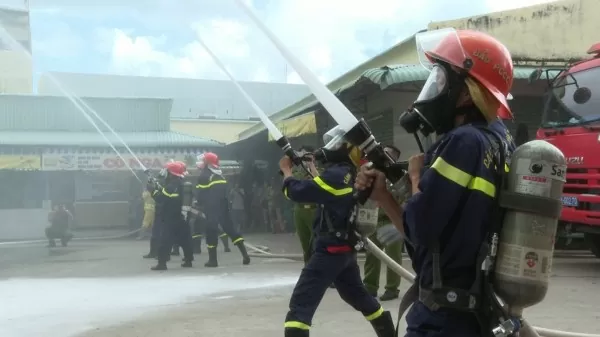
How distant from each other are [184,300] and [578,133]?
17.5 feet

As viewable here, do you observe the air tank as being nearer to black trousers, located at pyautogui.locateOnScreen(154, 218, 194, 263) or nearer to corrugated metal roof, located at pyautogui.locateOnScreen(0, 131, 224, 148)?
black trousers, located at pyautogui.locateOnScreen(154, 218, 194, 263)

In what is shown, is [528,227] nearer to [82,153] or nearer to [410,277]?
[410,277]

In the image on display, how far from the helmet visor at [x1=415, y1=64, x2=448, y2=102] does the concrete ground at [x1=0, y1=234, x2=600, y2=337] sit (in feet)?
11.7

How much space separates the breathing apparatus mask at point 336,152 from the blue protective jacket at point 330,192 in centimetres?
6

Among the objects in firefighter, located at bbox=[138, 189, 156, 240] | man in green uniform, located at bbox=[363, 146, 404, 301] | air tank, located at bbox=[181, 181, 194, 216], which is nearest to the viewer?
man in green uniform, located at bbox=[363, 146, 404, 301]

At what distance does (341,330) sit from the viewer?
5.64m

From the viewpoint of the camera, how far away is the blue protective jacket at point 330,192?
4.47 m

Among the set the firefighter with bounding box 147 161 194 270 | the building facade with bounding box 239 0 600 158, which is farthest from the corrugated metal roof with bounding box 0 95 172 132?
the firefighter with bounding box 147 161 194 270

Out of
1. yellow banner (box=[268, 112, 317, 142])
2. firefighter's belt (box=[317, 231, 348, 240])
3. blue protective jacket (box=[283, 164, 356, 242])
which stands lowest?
firefighter's belt (box=[317, 231, 348, 240])

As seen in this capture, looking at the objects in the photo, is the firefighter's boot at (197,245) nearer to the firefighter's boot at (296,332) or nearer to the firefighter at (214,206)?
the firefighter at (214,206)

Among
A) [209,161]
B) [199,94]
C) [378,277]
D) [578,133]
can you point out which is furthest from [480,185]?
[199,94]

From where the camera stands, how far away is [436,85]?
2.27 metres

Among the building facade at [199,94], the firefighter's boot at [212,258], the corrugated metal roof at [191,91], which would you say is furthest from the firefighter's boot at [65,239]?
the building facade at [199,94]

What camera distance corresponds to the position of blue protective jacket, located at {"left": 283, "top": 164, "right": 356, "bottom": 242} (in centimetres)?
447
